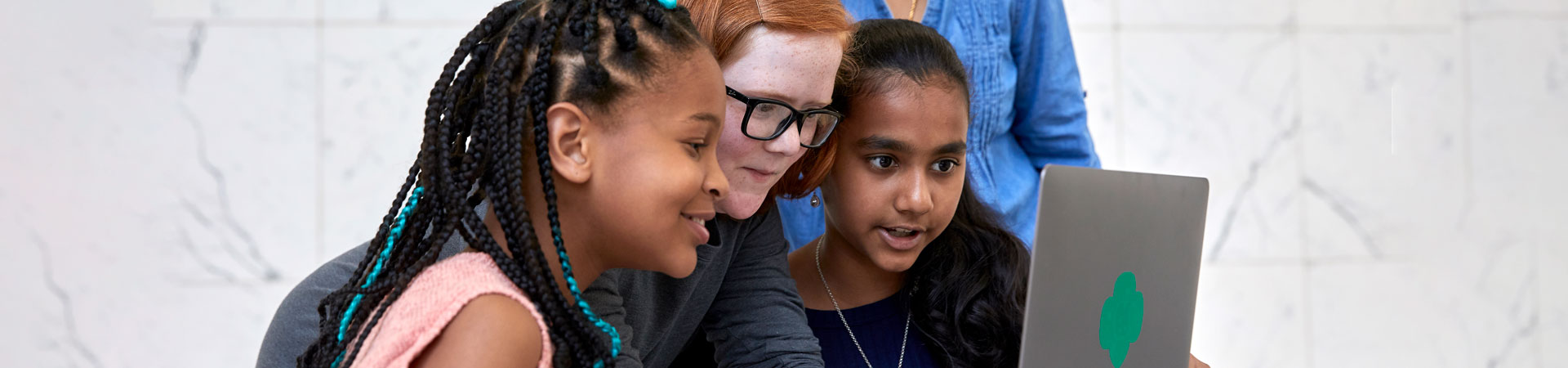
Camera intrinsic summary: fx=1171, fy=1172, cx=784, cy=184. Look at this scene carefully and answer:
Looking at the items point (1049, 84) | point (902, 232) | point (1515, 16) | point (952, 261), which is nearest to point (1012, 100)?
point (1049, 84)

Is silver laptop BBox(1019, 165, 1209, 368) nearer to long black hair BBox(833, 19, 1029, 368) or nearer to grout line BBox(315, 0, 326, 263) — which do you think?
long black hair BBox(833, 19, 1029, 368)

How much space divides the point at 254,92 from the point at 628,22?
1.81 meters

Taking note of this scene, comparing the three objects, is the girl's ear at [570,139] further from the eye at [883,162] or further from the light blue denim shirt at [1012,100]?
the light blue denim shirt at [1012,100]

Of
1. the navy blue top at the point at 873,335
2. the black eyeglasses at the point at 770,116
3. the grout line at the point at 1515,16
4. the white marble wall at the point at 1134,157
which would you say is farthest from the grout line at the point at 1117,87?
the black eyeglasses at the point at 770,116

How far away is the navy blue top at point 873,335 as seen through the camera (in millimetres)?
1417

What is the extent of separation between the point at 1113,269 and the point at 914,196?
1.31 feet

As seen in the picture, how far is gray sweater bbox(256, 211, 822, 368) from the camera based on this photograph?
1214 millimetres

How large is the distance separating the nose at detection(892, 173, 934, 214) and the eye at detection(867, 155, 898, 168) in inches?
0.9

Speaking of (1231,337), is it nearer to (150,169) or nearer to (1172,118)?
(1172,118)

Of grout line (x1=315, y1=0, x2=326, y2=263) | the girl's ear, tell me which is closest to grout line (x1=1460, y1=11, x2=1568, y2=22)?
grout line (x1=315, y1=0, x2=326, y2=263)

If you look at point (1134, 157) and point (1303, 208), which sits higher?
point (1134, 157)

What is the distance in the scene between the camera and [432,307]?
74 cm

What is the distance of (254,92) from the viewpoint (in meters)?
2.39

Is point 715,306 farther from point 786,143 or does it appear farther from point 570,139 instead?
point 570,139
